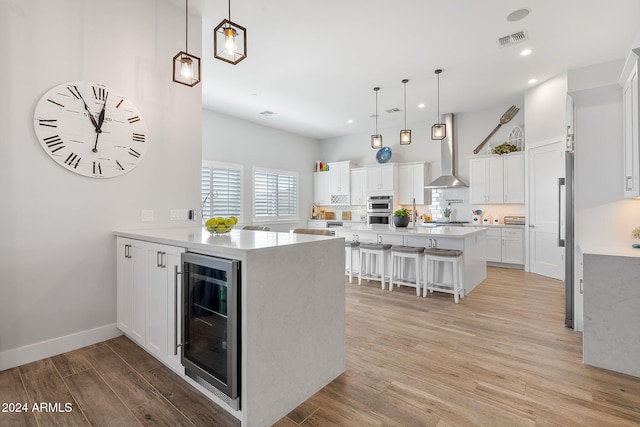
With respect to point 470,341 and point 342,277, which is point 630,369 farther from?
point 342,277

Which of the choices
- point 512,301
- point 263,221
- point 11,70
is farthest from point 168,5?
point 512,301

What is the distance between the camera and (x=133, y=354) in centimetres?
250

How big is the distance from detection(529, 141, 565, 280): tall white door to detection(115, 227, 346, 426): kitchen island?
4741 millimetres

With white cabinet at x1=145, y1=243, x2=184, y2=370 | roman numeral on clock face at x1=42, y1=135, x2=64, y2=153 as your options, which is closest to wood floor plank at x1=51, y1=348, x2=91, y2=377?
white cabinet at x1=145, y1=243, x2=184, y2=370

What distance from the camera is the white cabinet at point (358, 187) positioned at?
26.5 feet

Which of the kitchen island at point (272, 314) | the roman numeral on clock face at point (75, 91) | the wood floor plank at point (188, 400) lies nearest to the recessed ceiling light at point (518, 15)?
the kitchen island at point (272, 314)

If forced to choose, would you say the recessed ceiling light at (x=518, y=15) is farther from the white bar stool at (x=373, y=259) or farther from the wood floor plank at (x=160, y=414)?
the wood floor plank at (x=160, y=414)

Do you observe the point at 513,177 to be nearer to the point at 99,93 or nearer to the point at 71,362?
the point at 99,93

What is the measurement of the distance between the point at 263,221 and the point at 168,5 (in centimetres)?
477

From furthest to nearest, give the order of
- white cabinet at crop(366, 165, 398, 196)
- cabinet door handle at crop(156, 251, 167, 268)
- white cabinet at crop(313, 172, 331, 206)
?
1. white cabinet at crop(313, 172, 331, 206)
2. white cabinet at crop(366, 165, 398, 196)
3. cabinet door handle at crop(156, 251, 167, 268)

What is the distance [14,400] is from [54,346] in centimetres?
65

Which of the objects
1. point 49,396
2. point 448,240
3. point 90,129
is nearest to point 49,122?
point 90,129

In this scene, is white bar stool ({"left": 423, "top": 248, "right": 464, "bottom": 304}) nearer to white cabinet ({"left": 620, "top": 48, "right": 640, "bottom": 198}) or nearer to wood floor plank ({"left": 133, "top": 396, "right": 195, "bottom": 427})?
white cabinet ({"left": 620, "top": 48, "right": 640, "bottom": 198})

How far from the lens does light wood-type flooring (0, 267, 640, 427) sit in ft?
5.74
